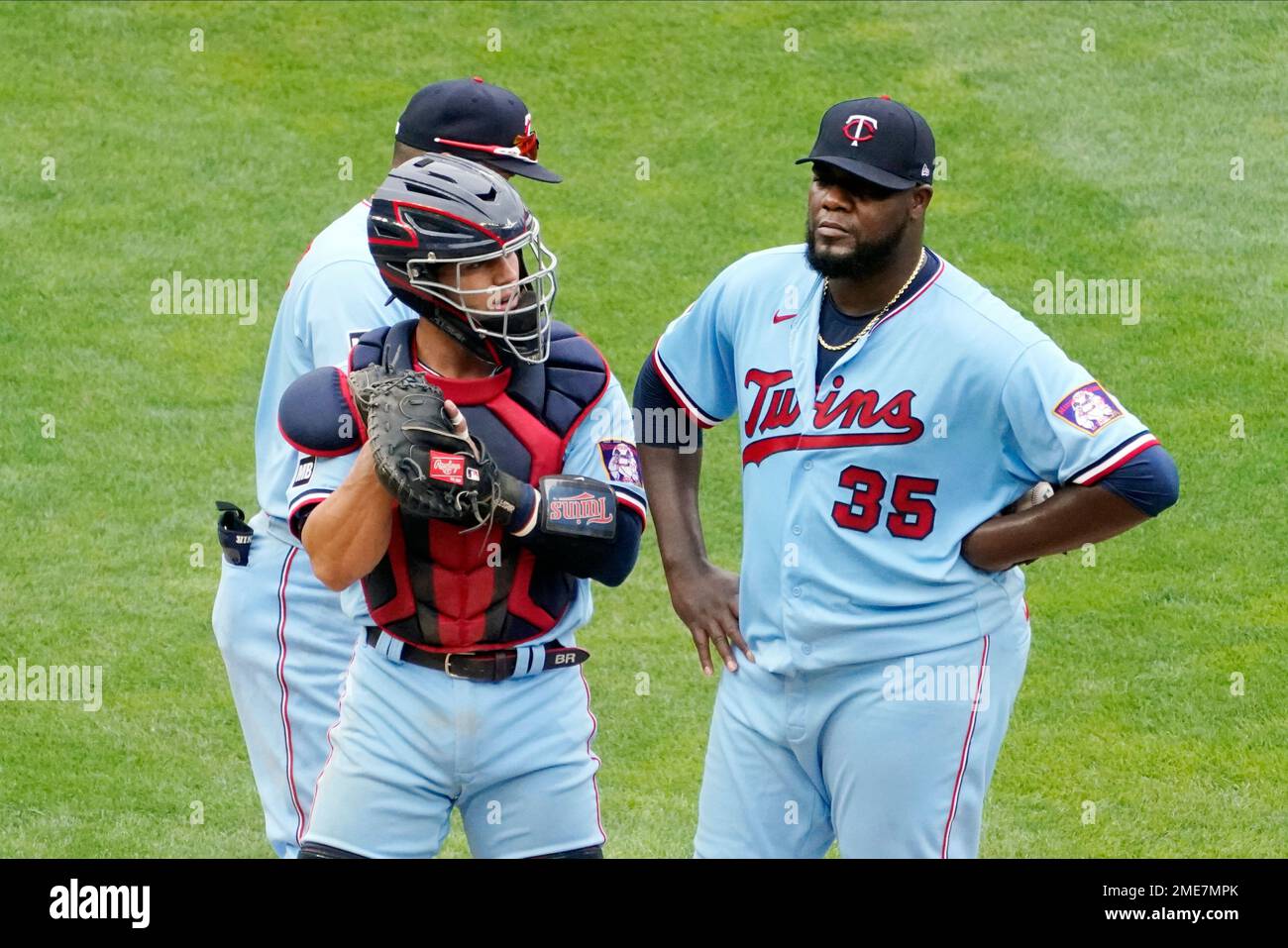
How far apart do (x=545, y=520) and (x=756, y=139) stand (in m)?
9.09

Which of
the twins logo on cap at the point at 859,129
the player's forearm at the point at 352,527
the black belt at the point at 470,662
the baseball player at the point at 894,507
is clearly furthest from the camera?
the twins logo on cap at the point at 859,129

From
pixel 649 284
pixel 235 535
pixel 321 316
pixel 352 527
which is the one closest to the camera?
pixel 352 527

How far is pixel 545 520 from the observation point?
4.38 meters

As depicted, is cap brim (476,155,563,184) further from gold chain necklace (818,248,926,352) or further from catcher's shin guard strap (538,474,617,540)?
catcher's shin guard strap (538,474,617,540)

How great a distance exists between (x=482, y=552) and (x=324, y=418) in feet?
1.59

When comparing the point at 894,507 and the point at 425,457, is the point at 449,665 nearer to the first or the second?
the point at 425,457

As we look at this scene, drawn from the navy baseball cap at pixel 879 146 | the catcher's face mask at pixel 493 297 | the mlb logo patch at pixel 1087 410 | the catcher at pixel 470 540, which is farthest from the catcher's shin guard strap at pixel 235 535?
the mlb logo patch at pixel 1087 410

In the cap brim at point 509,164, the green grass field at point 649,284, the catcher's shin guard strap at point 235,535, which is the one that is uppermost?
the cap brim at point 509,164

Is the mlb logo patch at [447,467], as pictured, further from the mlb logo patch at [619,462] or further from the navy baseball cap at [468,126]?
the navy baseball cap at [468,126]

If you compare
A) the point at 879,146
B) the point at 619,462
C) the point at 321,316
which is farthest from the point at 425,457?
the point at 879,146

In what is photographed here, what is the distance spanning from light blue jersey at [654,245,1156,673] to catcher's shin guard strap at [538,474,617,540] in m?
0.64

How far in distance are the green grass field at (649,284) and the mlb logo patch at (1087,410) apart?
275 cm

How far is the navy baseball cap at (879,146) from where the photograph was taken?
478 centimetres

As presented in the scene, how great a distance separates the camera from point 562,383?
4613mm
